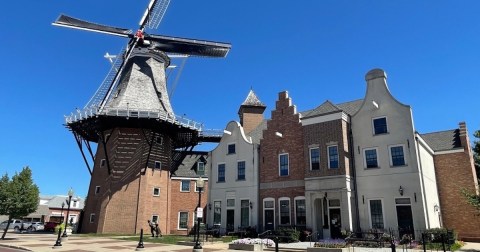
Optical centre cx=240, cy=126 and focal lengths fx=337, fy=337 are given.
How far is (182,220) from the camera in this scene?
133 ft

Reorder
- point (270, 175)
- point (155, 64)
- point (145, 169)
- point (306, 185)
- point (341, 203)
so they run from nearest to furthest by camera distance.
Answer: point (341, 203), point (306, 185), point (270, 175), point (145, 169), point (155, 64)

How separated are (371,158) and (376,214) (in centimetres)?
392

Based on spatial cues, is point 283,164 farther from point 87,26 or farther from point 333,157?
point 87,26

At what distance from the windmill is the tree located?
690 cm

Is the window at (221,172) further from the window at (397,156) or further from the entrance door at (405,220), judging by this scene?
the entrance door at (405,220)

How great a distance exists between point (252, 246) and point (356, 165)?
10.5 m

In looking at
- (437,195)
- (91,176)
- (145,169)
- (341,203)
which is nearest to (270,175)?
(341,203)

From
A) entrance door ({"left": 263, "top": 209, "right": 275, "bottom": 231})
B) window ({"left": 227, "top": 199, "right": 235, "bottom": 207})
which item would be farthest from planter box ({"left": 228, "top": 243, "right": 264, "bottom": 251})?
window ({"left": 227, "top": 199, "right": 235, "bottom": 207})

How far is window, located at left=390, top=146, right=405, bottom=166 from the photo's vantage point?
23002 millimetres

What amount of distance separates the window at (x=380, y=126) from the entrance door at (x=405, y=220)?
5374 millimetres

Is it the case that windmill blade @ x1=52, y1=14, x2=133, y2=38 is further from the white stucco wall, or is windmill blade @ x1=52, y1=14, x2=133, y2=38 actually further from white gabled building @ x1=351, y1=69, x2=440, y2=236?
white gabled building @ x1=351, y1=69, x2=440, y2=236

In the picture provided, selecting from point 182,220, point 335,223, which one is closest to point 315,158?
point 335,223

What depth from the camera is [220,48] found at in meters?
46.5

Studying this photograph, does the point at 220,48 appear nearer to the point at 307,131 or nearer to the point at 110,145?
the point at 110,145
